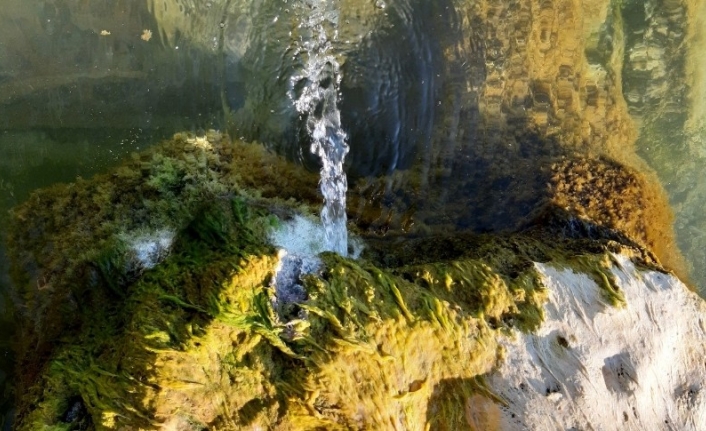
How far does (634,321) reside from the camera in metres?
3.10

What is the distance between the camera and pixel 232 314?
8.61 feet

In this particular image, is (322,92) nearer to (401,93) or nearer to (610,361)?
(401,93)

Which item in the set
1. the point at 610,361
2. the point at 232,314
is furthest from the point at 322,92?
the point at 610,361

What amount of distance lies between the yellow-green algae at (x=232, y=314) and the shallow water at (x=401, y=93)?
11.3 inches

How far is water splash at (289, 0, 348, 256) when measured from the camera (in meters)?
3.71

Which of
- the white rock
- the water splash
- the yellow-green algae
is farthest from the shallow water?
the white rock

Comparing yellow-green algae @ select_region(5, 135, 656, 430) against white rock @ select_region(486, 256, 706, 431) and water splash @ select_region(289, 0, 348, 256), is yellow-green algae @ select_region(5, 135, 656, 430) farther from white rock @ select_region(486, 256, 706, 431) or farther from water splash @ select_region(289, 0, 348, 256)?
water splash @ select_region(289, 0, 348, 256)

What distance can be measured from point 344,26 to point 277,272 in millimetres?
1911

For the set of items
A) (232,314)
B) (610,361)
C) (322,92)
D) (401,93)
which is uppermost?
(401,93)

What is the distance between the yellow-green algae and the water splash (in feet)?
0.96

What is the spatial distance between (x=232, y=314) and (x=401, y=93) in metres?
2.08

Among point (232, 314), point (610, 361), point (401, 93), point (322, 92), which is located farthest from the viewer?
point (401, 93)

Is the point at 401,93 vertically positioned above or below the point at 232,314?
above

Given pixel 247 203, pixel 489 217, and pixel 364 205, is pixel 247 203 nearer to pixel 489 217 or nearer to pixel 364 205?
pixel 364 205
